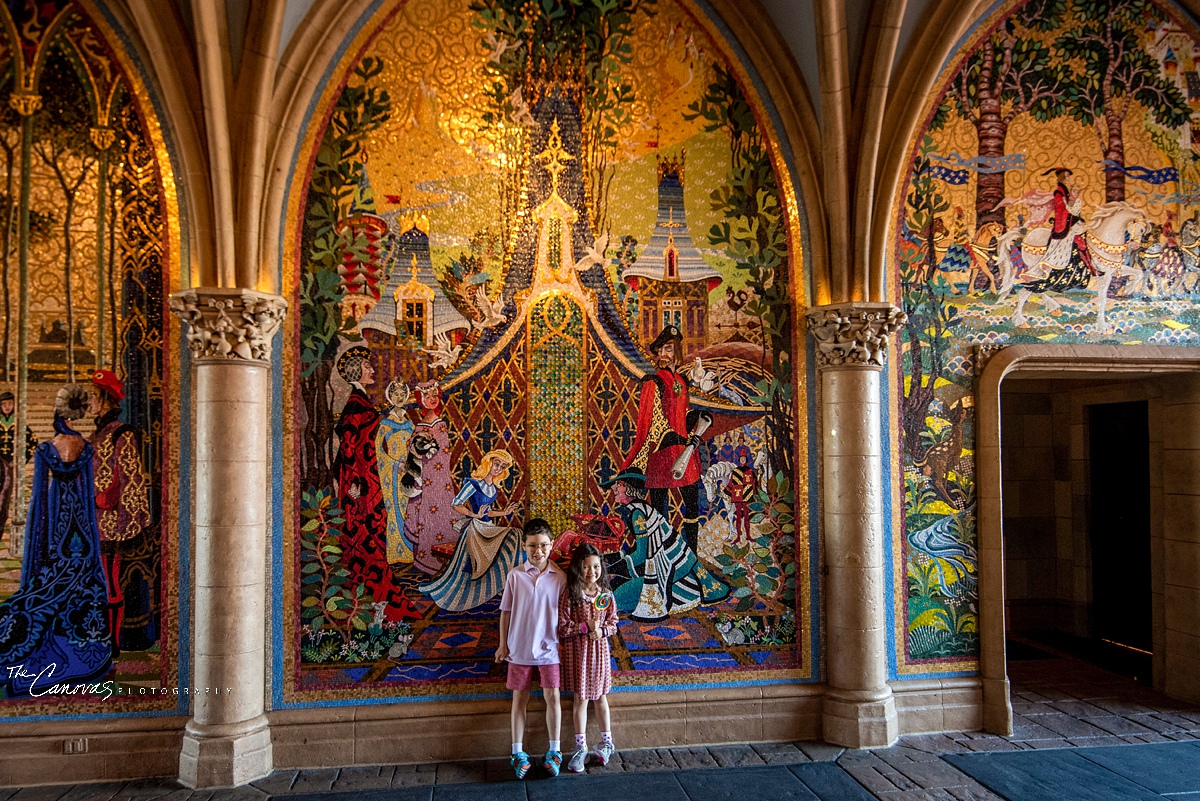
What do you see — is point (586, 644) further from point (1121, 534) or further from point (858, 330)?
point (1121, 534)

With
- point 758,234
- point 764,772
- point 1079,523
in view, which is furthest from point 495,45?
point 1079,523

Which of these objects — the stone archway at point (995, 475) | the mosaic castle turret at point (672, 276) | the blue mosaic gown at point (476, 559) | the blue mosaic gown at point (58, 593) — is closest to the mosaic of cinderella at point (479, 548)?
the blue mosaic gown at point (476, 559)

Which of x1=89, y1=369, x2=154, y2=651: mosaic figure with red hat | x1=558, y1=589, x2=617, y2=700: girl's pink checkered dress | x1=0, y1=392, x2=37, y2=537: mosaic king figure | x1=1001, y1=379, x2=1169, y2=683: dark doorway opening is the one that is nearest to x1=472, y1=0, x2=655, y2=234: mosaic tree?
x1=558, y1=589, x2=617, y2=700: girl's pink checkered dress

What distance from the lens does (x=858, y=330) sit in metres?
5.29

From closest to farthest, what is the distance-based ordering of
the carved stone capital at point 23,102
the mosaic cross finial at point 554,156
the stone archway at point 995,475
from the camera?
the carved stone capital at point 23,102 → the mosaic cross finial at point 554,156 → the stone archway at point 995,475

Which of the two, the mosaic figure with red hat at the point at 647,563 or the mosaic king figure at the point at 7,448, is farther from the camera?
the mosaic figure with red hat at the point at 647,563

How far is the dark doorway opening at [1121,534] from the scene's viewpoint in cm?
695

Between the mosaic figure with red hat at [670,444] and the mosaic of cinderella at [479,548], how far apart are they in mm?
888

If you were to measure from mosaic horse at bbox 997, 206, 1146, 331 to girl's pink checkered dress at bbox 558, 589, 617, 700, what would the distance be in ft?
12.2

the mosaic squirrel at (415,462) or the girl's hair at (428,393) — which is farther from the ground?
the girl's hair at (428,393)

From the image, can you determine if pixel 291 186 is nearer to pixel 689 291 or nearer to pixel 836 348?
pixel 689 291

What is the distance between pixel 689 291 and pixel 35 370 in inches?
169

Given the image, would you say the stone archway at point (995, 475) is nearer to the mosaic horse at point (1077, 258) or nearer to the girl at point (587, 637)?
the mosaic horse at point (1077, 258)

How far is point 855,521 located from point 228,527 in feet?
13.3
